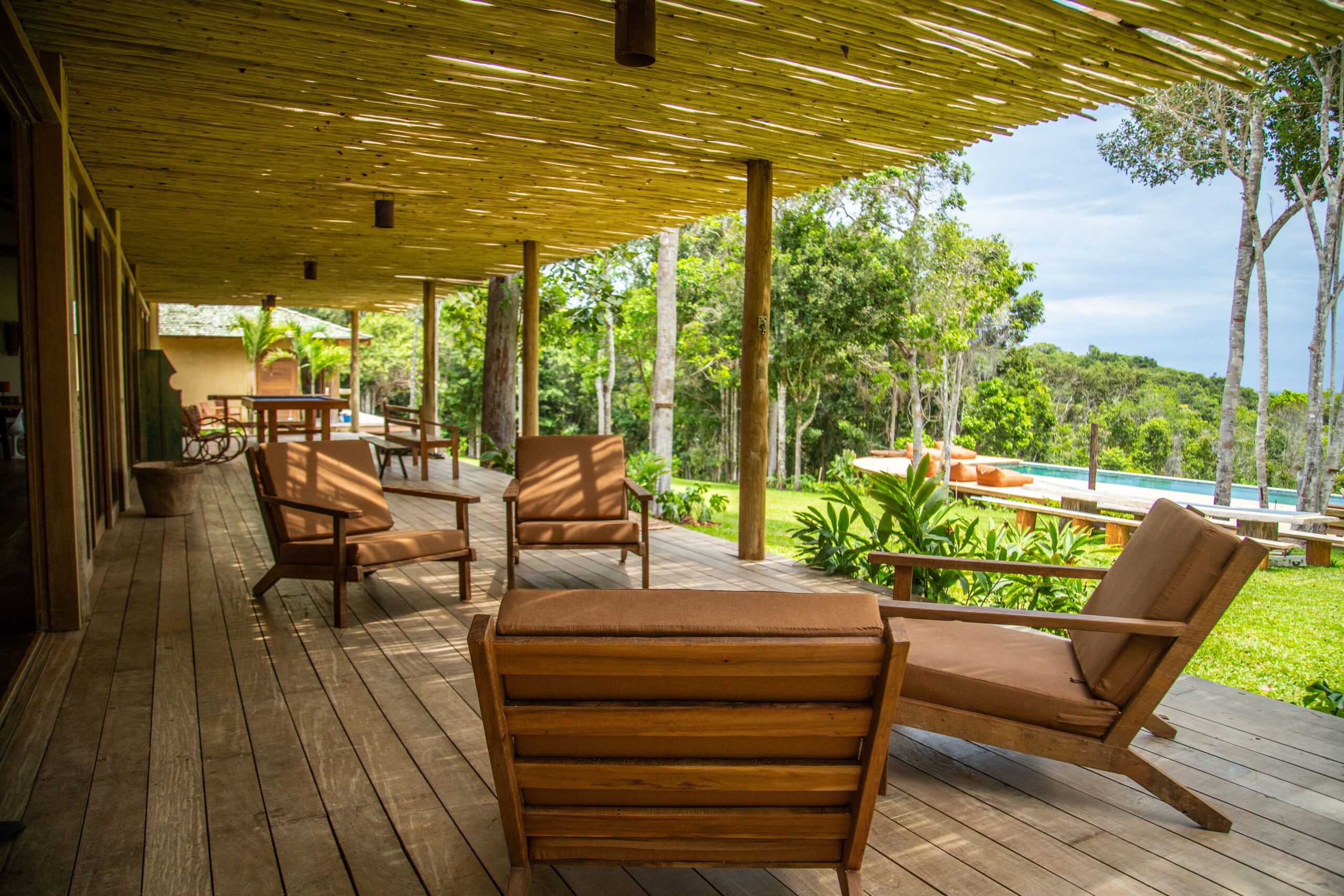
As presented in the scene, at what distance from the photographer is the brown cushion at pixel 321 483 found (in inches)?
187

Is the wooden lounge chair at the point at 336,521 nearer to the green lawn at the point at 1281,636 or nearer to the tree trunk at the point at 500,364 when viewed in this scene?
the green lawn at the point at 1281,636

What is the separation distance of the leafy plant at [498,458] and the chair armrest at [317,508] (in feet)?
21.3

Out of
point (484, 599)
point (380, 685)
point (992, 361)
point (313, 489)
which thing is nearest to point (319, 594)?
point (313, 489)

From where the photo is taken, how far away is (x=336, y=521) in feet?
14.2

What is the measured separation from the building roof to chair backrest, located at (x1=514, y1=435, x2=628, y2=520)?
1718cm

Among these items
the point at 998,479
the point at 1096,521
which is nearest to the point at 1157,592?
the point at 1096,521

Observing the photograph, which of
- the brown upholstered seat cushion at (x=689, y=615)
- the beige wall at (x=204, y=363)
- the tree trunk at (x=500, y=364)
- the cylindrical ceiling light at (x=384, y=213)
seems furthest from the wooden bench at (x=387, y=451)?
the beige wall at (x=204, y=363)

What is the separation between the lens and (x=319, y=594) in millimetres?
5004

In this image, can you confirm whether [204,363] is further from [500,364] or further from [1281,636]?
[1281,636]

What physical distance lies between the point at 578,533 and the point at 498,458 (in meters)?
7.15

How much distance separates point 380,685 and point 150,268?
11.0 meters

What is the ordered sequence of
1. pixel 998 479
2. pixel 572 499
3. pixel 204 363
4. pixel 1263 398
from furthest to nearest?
pixel 204 363
pixel 998 479
pixel 1263 398
pixel 572 499

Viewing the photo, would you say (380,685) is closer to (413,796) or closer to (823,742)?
(413,796)

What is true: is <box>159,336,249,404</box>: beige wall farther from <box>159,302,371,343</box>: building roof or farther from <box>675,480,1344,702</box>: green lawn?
<box>675,480,1344,702</box>: green lawn
